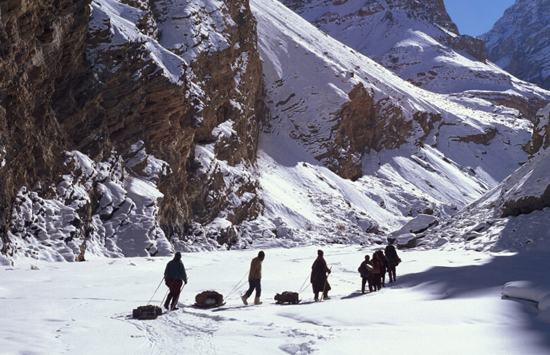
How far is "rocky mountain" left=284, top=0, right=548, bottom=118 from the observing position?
316 feet

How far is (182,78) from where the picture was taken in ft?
99.8

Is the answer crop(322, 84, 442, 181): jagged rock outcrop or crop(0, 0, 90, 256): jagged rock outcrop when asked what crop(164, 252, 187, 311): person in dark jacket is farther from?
crop(322, 84, 442, 181): jagged rock outcrop

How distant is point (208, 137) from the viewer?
125ft

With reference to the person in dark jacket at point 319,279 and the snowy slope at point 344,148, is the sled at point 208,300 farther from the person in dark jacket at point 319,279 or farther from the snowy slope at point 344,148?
the snowy slope at point 344,148

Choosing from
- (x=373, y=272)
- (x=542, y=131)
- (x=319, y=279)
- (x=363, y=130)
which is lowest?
(x=319, y=279)

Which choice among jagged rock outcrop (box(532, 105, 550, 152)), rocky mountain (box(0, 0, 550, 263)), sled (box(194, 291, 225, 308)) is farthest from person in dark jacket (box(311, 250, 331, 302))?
jagged rock outcrop (box(532, 105, 550, 152))

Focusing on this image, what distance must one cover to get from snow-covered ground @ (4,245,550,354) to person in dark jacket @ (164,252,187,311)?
0.38 metres

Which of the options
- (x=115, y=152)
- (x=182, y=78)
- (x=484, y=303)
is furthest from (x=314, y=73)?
(x=484, y=303)

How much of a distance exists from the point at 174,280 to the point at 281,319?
9.32 ft

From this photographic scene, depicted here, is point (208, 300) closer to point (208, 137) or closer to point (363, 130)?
point (208, 137)

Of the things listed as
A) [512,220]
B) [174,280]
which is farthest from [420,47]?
[174,280]

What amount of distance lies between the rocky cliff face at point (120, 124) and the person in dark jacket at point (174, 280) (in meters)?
8.41

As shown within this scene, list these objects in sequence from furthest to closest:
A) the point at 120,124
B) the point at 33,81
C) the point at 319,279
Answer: the point at 120,124 < the point at 33,81 < the point at 319,279

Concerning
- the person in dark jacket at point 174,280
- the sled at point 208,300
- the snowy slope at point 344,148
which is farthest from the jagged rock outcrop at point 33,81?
the snowy slope at point 344,148
